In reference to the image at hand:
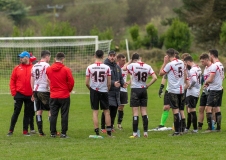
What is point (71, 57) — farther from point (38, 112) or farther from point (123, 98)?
point (38, 112)

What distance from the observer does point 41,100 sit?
13.6m

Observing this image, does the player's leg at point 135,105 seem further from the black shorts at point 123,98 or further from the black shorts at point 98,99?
the black shorts at point 123,98

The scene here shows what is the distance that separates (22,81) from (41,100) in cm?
67

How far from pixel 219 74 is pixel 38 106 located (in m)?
4.46

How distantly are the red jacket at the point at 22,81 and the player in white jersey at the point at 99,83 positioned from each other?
167cm

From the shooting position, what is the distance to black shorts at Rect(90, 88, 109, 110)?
511 inches

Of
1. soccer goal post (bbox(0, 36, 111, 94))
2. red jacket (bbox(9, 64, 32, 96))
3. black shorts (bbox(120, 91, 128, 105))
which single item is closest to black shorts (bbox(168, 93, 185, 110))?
black shorts (bbox(120, 91, 128, 105))

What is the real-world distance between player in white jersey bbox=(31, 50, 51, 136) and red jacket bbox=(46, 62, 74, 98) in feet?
1.57

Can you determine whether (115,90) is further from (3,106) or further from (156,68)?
(156,68)

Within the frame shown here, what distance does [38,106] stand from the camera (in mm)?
13734

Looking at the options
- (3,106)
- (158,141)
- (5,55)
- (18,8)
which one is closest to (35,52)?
(5,55)

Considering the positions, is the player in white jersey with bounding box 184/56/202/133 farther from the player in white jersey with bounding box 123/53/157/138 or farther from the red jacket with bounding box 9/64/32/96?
the red jacket with bounding box 9/64/32/96

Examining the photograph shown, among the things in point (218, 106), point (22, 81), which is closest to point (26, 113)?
point (22, 81)

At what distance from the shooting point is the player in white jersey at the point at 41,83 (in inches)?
528
